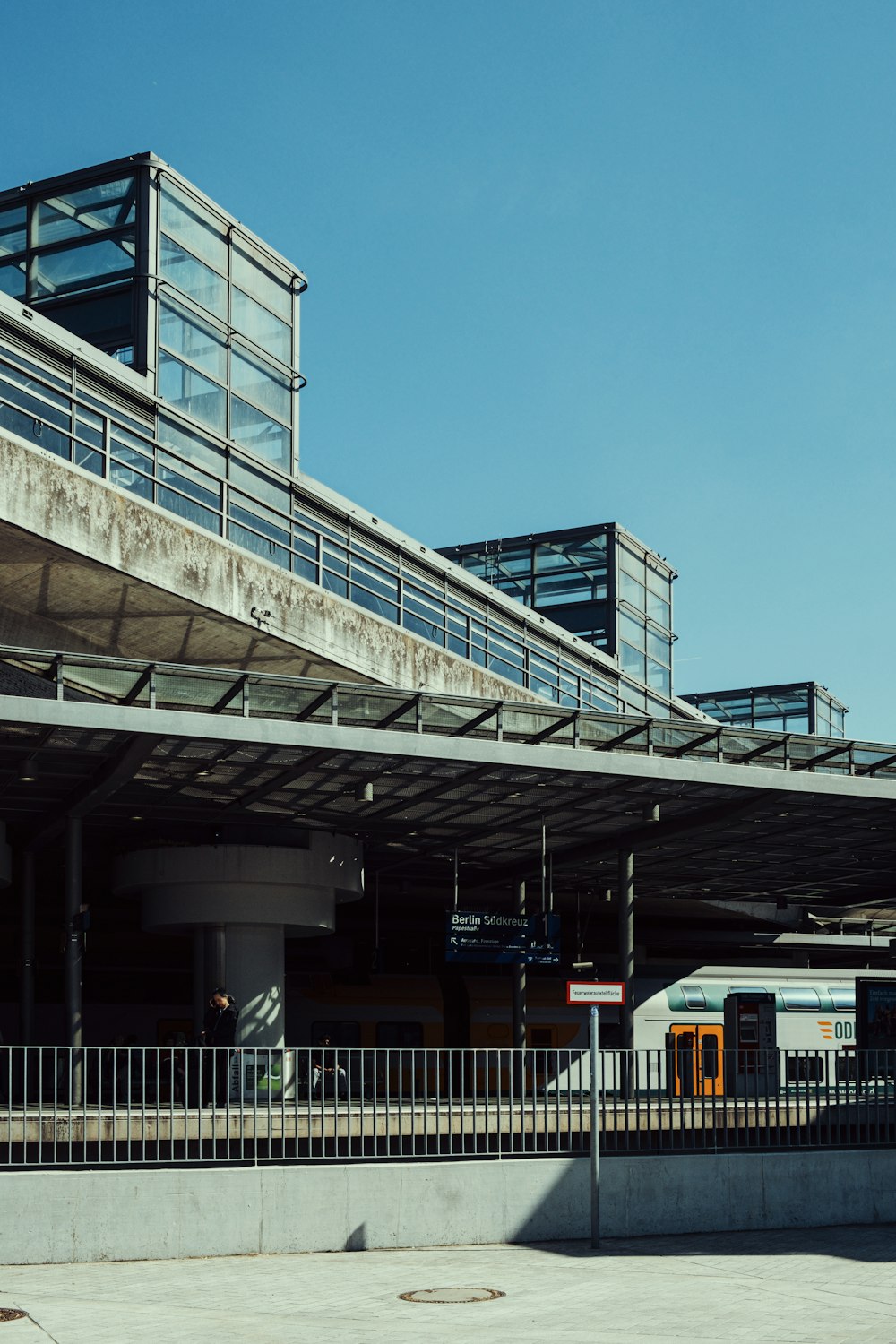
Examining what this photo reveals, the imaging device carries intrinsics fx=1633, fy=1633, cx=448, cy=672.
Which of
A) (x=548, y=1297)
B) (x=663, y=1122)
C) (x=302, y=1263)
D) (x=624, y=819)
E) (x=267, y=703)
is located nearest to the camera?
(x=548, y=1297)

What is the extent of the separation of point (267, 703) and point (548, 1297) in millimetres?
8679

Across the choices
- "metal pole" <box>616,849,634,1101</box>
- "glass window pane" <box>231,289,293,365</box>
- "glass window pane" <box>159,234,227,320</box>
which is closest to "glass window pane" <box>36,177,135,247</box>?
"glass window pane" <box>159,234,227,320</box>

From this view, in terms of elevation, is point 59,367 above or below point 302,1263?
above

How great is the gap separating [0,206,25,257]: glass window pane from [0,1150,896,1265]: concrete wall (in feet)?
75.1

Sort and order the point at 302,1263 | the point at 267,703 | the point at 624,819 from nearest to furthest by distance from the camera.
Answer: the point at 302,1263 → the point at 267,703 → the point at 624,819

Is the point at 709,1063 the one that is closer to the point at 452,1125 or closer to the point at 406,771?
the point at 452,1125

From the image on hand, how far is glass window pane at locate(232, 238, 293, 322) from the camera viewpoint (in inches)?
1320

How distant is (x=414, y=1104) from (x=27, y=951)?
10900 millimetres

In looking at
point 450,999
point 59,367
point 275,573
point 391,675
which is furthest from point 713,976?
point 59,367

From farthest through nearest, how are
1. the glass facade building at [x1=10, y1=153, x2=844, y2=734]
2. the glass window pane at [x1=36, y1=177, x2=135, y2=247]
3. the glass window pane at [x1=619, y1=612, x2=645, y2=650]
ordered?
the glass window pane at [x1=619, y1=612, x2=645, y2=650], the glass window pane at [x1=36, y1=177, x2=135, y2=247], the glass facade building at [x1=10, y1=153, x2=844, y2=734]

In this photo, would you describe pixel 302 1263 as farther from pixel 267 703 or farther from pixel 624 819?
pixel 624 819

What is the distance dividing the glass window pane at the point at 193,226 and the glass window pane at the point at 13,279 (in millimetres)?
3670

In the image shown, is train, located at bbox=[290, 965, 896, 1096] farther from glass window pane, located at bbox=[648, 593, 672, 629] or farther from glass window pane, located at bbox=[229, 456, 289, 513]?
glass window pane, located at bbox=[648, 593, 672, 629]

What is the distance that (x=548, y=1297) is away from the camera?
13.5 meters
